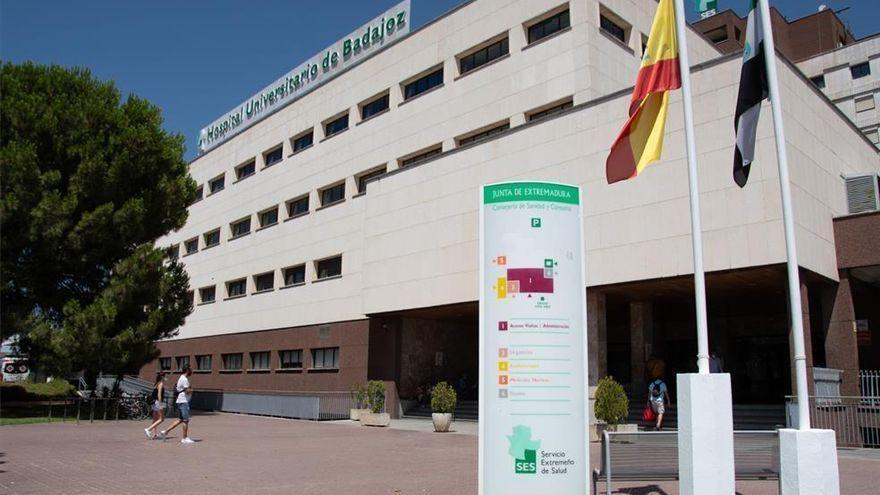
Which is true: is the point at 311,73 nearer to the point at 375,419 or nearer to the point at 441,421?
the point at 375,419

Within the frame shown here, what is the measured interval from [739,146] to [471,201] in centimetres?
1637

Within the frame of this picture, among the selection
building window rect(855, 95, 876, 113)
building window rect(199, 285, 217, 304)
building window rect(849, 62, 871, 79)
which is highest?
building window rect(849, 62, 871, 79)

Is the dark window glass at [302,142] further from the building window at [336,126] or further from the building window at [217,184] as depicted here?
the building window at [217,184]

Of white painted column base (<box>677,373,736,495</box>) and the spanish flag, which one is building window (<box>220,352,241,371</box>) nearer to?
the spanish flag

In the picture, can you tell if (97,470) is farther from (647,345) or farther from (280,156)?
(280,156)

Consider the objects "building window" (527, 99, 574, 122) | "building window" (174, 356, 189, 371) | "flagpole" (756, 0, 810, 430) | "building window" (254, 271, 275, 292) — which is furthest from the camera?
"building window" (174, 356, 189, 371)

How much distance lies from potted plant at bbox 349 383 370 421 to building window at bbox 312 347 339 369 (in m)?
3.10

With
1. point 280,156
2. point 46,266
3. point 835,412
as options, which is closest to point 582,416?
point 835,412

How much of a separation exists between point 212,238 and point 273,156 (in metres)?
8.37

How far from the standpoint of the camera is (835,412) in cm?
1753

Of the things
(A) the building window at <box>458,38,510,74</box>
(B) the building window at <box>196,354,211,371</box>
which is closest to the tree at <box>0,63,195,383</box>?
(A) the building window at <box>458,38,510,74</box>

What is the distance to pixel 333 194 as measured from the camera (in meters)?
36.2

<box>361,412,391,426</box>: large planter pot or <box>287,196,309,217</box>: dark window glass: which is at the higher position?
<box>287,196,309,217</box>: dark window glass

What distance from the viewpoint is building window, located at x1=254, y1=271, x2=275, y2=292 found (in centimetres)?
3950
